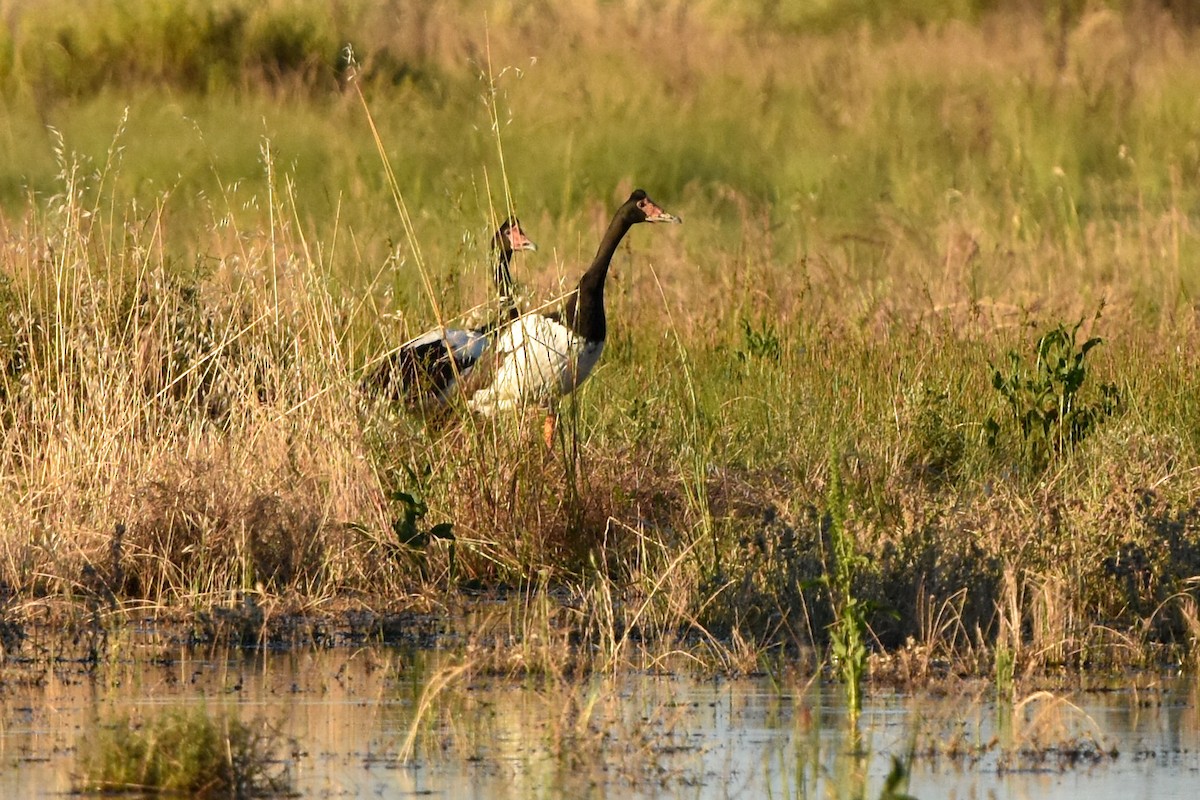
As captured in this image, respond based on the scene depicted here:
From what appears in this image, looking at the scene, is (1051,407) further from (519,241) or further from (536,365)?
(519,241)

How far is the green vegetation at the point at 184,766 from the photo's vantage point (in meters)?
4.70

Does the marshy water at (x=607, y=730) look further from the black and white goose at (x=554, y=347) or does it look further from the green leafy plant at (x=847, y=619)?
the black and white goose at (x=554, y=347)

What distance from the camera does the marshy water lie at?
4.79m

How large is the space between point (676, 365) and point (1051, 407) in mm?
2345

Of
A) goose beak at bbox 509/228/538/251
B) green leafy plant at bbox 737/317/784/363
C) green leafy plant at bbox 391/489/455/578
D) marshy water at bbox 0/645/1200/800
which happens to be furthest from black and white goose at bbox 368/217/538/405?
marshy water at bbox 0/645/1200/800

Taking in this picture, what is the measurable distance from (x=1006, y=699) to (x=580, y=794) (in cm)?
145

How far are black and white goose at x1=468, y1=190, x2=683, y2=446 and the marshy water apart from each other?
6.69 ft

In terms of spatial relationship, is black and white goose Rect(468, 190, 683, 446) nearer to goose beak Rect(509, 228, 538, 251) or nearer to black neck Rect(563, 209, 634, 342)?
black neck Rect(563, 209, 634, 342)

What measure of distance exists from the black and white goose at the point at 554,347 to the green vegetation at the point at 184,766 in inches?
126

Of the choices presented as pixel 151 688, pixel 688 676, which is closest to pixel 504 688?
pixel 688 676

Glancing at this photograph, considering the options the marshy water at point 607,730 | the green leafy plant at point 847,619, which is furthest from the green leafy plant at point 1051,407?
the green leafy plant at point 847,619

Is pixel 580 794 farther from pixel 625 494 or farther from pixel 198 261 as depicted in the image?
pixel 198 261

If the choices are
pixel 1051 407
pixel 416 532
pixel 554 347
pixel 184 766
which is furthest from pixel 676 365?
pixel 184 766

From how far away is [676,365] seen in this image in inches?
434
